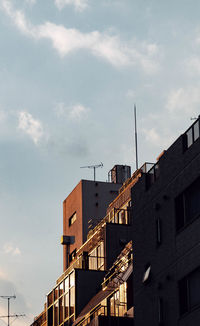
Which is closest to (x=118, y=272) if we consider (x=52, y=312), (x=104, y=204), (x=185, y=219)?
(x=52, y=312)

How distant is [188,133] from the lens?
38.3 meters

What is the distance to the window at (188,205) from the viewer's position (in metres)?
37.1

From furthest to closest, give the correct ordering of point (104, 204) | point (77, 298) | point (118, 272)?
point (104, 204), point (77, 298), point (118, 272)

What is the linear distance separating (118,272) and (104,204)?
31200mm

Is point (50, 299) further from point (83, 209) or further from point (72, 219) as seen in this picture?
point (72, 219)

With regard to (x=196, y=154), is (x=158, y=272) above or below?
below

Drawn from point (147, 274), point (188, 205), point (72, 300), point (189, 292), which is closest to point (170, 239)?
point (188, 205)

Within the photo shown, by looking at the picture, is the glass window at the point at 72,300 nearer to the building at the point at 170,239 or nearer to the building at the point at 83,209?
the building at the point at 170,239

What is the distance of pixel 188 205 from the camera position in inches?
1495

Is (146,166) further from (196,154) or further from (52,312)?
(196,154)

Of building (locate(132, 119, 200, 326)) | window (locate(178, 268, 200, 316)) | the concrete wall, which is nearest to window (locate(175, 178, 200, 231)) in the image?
building (locate(132, 119, 200, 326))

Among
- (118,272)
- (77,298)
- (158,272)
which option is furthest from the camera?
(77,298)

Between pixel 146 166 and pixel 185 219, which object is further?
pixel 146 166

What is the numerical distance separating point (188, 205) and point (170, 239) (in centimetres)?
209
